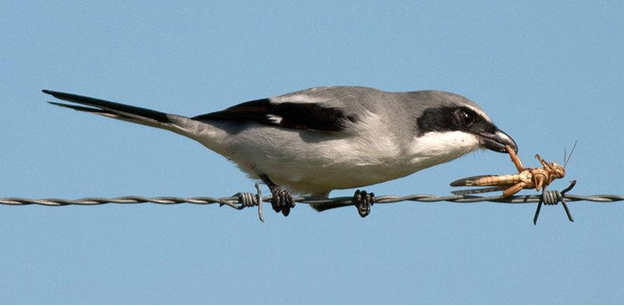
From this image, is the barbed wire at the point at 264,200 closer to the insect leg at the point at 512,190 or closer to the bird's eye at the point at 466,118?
the insect leg at the point at 512,190

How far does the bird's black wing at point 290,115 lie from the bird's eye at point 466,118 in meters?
1.13

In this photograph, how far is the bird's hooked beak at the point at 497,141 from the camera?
7.48 m

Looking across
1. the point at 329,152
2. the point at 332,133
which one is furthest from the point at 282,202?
the point at 332,133

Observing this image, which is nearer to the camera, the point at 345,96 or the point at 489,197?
the point at 489,197

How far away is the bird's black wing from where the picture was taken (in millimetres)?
7000

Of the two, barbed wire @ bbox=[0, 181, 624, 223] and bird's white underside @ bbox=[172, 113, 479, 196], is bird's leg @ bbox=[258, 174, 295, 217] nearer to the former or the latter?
bird's white underside @ bbox=[172, 113, 479, 196]

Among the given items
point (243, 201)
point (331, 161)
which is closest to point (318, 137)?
point (331, 161)

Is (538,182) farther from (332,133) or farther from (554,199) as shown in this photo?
(332,133)

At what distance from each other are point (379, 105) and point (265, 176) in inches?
46.7


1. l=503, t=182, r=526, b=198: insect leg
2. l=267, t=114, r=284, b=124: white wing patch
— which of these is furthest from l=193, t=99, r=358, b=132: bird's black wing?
l=503, t=182, r=526, b=198: insect leg

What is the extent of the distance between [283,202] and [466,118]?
191 centimetres

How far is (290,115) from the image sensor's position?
7199 mm

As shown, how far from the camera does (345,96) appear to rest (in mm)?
7348

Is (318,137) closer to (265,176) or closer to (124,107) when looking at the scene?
(265,176)
